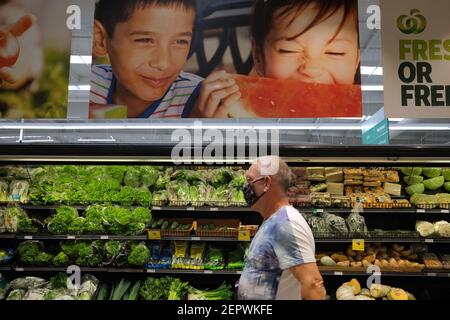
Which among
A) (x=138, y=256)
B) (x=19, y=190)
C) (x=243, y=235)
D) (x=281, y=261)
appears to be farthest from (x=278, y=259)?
(x=19, y=190)

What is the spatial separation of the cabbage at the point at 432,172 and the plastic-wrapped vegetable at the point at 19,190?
14.2 ft

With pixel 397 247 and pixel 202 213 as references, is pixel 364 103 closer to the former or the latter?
pixel 397 247

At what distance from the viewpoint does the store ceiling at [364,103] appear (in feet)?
15.5

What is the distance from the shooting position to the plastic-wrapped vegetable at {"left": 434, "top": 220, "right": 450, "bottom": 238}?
3.98 metres

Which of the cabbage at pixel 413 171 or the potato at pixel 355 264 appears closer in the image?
the potato at pixel 355 264

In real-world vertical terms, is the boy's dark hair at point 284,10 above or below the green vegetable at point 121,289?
above

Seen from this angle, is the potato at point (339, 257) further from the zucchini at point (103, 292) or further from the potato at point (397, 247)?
the zucchini at point (103, 292)

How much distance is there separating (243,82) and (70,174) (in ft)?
7.39

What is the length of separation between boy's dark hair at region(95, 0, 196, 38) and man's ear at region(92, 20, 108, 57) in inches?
1.6

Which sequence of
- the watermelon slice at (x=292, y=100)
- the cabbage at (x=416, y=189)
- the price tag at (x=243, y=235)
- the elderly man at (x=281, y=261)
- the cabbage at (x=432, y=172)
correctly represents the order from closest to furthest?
the elderly man at (x=281, y=261)
the watermelon slice at (x=292, y=100)
the price tag at (x=243, y=235)
the cabbage at (x=416, y=189)
the cabbage at (x=432, y=172)

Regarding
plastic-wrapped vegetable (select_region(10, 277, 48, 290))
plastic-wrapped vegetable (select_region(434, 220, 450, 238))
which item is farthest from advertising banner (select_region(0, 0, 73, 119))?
plastic-wrapped vegetable (select_region(434, 220, 450, 238))

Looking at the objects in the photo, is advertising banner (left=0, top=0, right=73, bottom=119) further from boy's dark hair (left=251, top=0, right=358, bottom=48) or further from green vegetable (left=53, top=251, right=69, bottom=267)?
boy's dark hair (left=251, top=0, right=358, bottom=48)

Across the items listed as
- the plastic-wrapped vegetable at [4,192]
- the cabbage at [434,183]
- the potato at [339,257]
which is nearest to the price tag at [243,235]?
the potato at [339,257]
